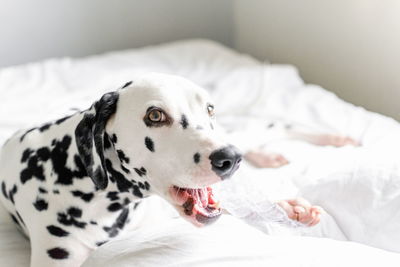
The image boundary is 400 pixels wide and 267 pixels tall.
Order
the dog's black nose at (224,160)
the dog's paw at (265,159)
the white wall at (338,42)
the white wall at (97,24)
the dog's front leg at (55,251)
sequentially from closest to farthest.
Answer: the dog's black nose at (224,160), the dog's front leg at (55,251), the dog's paw at (265,159), the white wall at (338,42), the white wall at (97,24)

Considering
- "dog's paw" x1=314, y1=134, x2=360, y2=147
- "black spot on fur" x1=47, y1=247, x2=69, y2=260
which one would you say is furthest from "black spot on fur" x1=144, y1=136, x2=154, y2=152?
"dog's paw" x1=314, y1=134, x2=360, y2=147

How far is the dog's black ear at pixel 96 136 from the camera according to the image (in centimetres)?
111

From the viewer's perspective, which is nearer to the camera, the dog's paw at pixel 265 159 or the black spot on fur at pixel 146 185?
the black spot on fur at pixel 146 185

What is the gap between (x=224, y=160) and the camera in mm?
1012

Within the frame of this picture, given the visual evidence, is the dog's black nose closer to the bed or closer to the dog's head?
the dog's head

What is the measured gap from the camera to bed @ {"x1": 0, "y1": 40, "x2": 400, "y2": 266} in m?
1.03

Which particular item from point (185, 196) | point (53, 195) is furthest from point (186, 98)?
point (53, 195)

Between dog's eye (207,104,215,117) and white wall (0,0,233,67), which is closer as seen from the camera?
dog's eye (207,104,215,117)

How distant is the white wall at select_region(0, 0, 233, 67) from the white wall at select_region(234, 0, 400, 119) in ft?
0.90

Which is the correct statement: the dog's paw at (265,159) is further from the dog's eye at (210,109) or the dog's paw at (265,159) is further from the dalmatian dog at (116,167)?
the dog's eye at (210,109)

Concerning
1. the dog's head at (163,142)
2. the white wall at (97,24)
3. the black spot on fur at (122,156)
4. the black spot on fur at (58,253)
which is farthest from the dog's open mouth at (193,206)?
the white wall at (97,24)

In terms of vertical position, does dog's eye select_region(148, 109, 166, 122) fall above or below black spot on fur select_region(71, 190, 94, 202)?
above

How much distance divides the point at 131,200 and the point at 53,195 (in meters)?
0.18

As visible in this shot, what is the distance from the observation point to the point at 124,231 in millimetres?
1303
